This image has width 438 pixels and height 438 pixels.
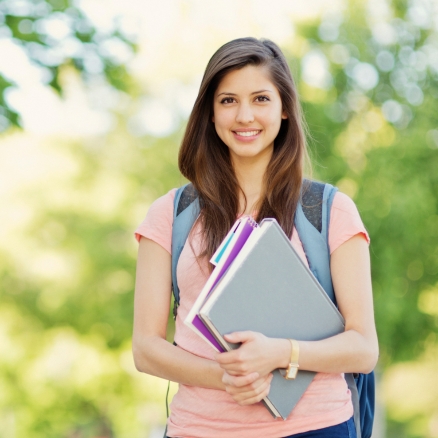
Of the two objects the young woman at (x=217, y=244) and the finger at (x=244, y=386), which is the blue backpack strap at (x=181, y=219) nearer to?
the young woman at (x=217, y=244)

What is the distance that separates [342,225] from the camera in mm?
2432

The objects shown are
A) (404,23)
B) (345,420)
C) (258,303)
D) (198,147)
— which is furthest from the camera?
(404,23)

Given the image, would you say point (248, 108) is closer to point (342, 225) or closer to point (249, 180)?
point (249, 180)

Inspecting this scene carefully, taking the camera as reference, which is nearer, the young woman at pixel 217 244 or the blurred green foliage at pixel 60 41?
the young woman at pixel 217 244

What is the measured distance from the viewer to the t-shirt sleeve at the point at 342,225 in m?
2.42

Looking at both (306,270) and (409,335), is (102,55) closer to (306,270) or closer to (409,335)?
(306,270)

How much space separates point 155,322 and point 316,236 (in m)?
0.60

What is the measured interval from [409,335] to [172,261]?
10482mm

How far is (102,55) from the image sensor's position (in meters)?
5.82

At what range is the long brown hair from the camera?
2.56 m

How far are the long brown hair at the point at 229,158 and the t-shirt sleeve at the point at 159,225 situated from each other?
4.5 inches

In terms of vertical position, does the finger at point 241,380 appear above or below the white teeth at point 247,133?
below

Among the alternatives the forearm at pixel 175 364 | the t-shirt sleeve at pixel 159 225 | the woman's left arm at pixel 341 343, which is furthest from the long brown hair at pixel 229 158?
the forearm at pixel 175 364

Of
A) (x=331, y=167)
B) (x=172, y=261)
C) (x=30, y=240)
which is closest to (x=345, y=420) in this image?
(x=172, y=261)
